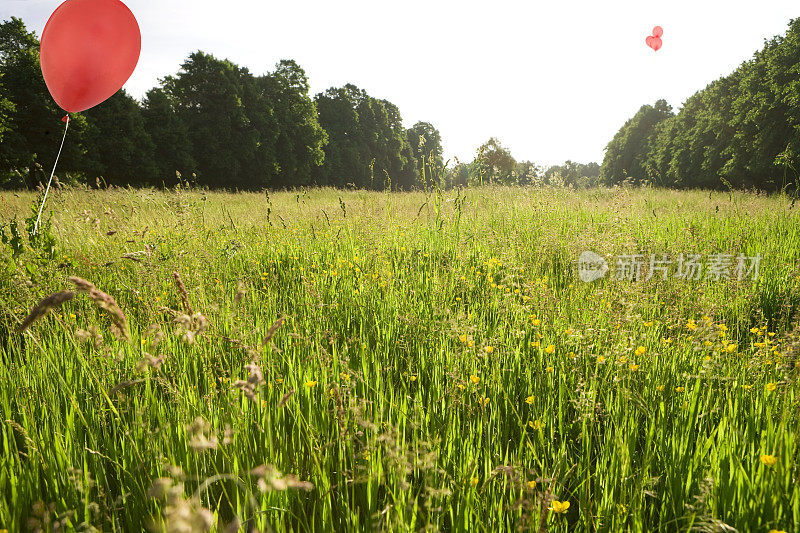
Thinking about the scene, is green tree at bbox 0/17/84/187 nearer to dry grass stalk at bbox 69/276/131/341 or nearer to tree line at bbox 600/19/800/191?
dry grass stalk at bbox 69/276/131/341

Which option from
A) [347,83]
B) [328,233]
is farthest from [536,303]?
[347,83]

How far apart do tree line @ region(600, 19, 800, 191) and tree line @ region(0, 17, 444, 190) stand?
18.8 m

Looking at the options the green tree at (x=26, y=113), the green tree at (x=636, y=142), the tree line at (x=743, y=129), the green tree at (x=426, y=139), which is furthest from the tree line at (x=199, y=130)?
the green tree at (x=636, y=142)

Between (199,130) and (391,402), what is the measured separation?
31.6 metres

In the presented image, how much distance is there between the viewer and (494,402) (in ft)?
4.87

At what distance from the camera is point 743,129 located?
24.0 m

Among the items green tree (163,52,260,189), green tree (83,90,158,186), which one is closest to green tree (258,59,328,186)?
green tree (163,52,260,189)

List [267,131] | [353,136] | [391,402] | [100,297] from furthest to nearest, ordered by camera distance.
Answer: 1. [353,136]
2. [267,131]
3. [391,402]
4. [100,297]

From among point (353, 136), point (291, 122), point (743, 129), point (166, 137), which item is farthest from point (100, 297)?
point (353, 136)

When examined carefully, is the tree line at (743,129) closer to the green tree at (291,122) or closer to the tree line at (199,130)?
the tree line at (199,130)

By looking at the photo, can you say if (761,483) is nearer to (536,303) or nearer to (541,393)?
(541,393)

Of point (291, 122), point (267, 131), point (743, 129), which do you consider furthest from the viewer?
point (291, 122)

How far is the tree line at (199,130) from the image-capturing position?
19.2 meters

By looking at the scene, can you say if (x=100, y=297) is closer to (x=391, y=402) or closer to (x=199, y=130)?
(x=391, y=402)
